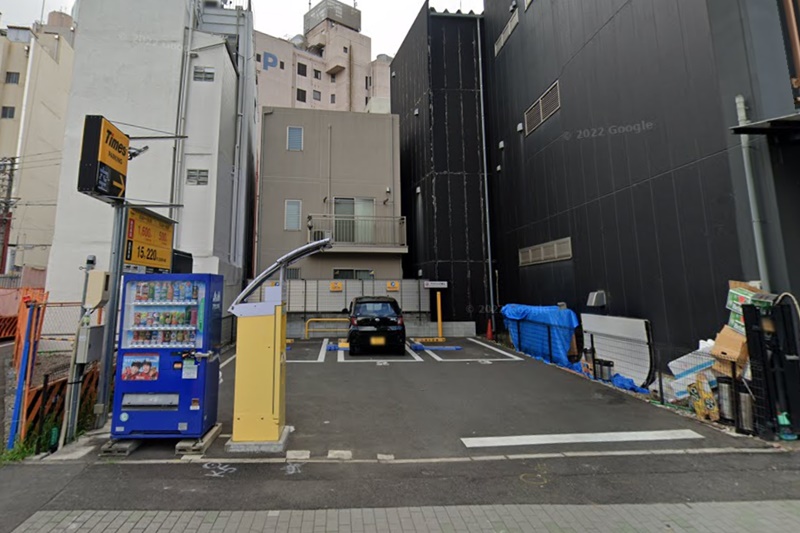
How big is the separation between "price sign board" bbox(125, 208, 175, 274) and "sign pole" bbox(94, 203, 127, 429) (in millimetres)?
100

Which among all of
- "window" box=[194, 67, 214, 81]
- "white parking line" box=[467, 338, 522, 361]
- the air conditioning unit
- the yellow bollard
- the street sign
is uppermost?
"window" box=[194, 67, 214, 81]

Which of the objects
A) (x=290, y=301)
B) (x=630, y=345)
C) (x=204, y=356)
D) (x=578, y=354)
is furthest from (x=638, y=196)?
(x=290, y=301)

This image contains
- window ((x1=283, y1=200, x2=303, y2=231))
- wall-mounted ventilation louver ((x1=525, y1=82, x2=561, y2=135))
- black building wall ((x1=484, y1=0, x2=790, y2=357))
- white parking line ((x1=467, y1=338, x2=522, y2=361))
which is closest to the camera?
black building wall ((x1=484, y1=0, x2=790, y2=357))

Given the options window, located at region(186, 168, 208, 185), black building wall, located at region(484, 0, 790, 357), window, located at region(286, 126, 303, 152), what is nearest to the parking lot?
black building wall, located at region(484, 0, 790, 357)

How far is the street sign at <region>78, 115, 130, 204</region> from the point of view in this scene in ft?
14.8

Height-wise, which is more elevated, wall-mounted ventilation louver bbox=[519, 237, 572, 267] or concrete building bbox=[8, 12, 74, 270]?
concrete building bbox=[8, 12, 74, 270]

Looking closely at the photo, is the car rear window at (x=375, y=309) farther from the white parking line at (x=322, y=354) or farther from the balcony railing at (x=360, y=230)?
the balcony railing at (x=360, y=230)

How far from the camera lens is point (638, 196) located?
25.6 feet

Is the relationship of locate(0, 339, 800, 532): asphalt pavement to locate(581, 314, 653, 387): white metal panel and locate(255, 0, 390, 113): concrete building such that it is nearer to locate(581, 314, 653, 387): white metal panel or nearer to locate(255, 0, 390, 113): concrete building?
locate(581, 314, 653, 387): white metal panel

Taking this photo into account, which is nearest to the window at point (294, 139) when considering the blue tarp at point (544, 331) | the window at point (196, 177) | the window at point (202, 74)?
the window at point (202, 74)

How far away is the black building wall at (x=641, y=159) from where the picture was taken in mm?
6051

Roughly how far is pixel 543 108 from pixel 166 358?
37.6 feet

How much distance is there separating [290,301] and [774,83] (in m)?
13.0

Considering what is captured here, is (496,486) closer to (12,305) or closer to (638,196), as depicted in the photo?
(638,196)
